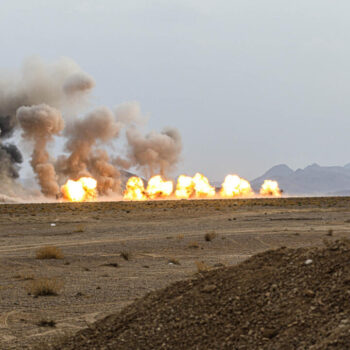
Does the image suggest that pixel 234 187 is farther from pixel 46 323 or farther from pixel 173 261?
pixel 46 323

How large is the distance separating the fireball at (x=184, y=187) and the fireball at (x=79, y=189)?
70.7ft

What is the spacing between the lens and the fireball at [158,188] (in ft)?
374

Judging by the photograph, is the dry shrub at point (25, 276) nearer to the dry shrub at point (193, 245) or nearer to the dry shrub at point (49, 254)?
the dry shrub at point (49, 254)

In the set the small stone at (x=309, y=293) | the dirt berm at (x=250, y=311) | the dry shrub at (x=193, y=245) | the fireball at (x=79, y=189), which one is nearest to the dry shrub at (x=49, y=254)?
the dry shrub at (x=193, y=245)

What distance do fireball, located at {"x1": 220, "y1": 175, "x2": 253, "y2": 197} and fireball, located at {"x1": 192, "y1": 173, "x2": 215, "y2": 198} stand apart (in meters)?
2.84

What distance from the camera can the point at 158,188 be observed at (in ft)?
375

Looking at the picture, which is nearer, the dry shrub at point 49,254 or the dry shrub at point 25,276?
the dry shrub at point 25,276

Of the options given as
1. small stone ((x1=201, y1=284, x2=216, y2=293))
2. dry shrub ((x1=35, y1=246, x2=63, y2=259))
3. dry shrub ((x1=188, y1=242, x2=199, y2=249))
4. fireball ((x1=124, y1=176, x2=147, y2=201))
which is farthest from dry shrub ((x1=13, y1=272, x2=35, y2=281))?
fireball ((x1=124, y1=176, x2=147, y2=201))

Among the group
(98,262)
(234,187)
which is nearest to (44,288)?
(98,262)

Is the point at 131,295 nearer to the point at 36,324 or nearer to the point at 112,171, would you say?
the point at 36,324

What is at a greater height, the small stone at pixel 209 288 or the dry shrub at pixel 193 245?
the dry shrub at pixel 193 245

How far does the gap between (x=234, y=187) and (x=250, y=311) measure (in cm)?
11574

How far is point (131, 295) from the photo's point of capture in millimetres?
14352

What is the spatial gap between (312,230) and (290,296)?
89.8ft
